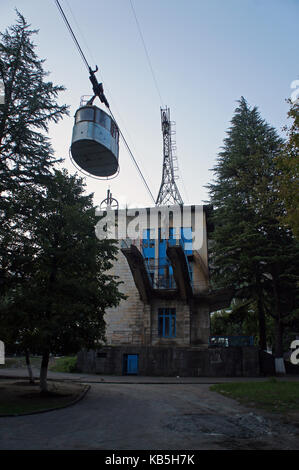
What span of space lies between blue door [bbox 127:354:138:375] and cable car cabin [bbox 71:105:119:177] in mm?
13768

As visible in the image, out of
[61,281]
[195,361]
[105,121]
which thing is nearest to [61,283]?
[61,281]

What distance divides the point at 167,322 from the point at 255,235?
31.0 feet

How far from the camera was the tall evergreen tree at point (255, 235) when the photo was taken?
2409 cm

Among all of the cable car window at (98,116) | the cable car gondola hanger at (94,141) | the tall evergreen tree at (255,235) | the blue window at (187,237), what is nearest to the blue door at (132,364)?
the tall evergreen tree at (255,235)

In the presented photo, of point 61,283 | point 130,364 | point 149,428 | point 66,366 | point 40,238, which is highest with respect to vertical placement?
point 40,238

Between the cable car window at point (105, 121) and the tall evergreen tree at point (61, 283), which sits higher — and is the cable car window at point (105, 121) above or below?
above

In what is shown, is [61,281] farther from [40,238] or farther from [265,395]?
[265,395]

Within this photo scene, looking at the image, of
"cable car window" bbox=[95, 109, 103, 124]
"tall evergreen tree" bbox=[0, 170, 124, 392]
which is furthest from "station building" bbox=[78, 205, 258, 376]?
"cable car window" bbox=[95, 109, 103, 124]

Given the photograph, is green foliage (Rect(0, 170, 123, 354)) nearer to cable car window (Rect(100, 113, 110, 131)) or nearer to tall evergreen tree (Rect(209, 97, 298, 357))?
cable car window (Rect(100, 113, 110, 131))

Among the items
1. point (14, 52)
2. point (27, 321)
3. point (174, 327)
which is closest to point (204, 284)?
point (174, 327)

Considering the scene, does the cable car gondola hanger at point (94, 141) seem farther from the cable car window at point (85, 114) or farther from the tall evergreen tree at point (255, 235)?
the tall evergreen tree at point (255, 235)

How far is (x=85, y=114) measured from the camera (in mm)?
16500

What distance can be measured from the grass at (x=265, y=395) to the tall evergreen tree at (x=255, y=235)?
9.31 meters
